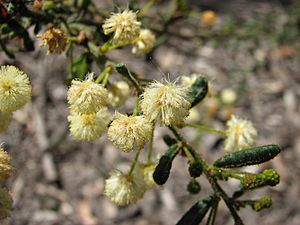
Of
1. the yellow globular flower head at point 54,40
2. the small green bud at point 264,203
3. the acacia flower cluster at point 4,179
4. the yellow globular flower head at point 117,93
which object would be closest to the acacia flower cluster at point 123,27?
the yellow globular flower head at point 54,40

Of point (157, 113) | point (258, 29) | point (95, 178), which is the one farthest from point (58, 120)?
point (157, 113)

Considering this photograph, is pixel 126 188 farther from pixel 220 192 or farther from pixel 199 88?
pixel 199 88

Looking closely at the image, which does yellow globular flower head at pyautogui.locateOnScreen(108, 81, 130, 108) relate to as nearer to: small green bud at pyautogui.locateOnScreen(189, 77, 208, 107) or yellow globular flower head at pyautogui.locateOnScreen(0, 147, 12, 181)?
small green bud at pyautogui.locateOnScreen(189, 77, 208, 107)

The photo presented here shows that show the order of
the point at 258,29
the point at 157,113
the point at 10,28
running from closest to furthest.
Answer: the point at 157,113
the point at 10,28
the point at 258,29

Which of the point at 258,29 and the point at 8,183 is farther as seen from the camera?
the point at 258,29

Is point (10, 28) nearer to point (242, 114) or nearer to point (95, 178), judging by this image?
point (95, 178)

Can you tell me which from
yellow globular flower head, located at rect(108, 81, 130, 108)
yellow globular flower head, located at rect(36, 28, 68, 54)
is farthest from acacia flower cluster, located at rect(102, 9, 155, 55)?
yellow globular flower head, located at rect(108, 81, 130, 108)
